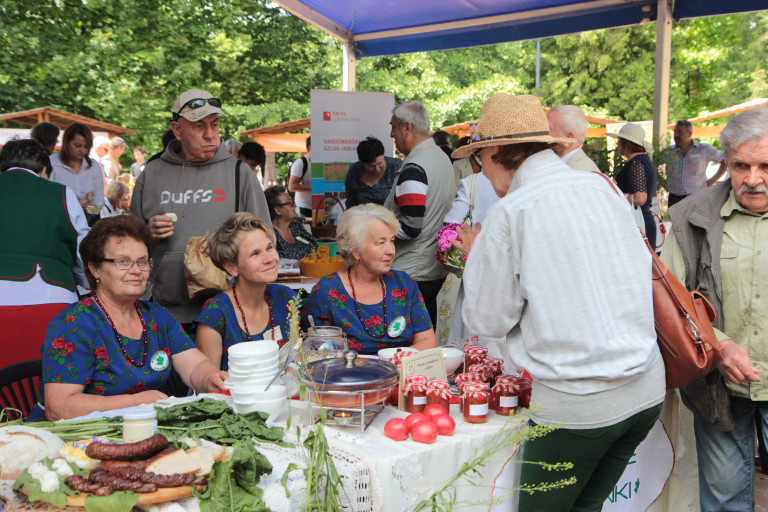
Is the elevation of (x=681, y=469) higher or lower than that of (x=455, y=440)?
lower

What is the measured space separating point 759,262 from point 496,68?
20.7m

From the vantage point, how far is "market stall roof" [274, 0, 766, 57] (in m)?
6.28

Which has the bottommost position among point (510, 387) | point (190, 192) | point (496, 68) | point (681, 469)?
point (681, 469)

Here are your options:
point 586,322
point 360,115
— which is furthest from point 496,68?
point 586,322

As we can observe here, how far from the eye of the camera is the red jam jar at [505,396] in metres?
2.11

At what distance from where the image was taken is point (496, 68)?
21781mm

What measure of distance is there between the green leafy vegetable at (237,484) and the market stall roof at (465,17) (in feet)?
19.7

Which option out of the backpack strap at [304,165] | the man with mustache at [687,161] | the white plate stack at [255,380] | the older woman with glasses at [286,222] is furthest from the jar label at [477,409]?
the man with mustache at [687,161]

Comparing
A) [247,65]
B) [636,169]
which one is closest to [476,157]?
[636,169]

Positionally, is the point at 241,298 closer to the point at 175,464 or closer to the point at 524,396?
the point at 524,396

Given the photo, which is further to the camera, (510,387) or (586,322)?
(510,387)

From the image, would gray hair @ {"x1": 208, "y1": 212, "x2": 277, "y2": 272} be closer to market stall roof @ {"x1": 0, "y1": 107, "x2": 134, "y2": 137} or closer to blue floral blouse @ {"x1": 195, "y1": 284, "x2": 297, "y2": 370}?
blue floral blouse @ {"x1": 195, "y1": 284, "x2": 297, "y2": 370}

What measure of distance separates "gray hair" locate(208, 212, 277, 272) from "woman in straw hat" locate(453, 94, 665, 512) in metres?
1.31

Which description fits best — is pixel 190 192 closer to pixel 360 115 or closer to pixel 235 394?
pixel 235 394
